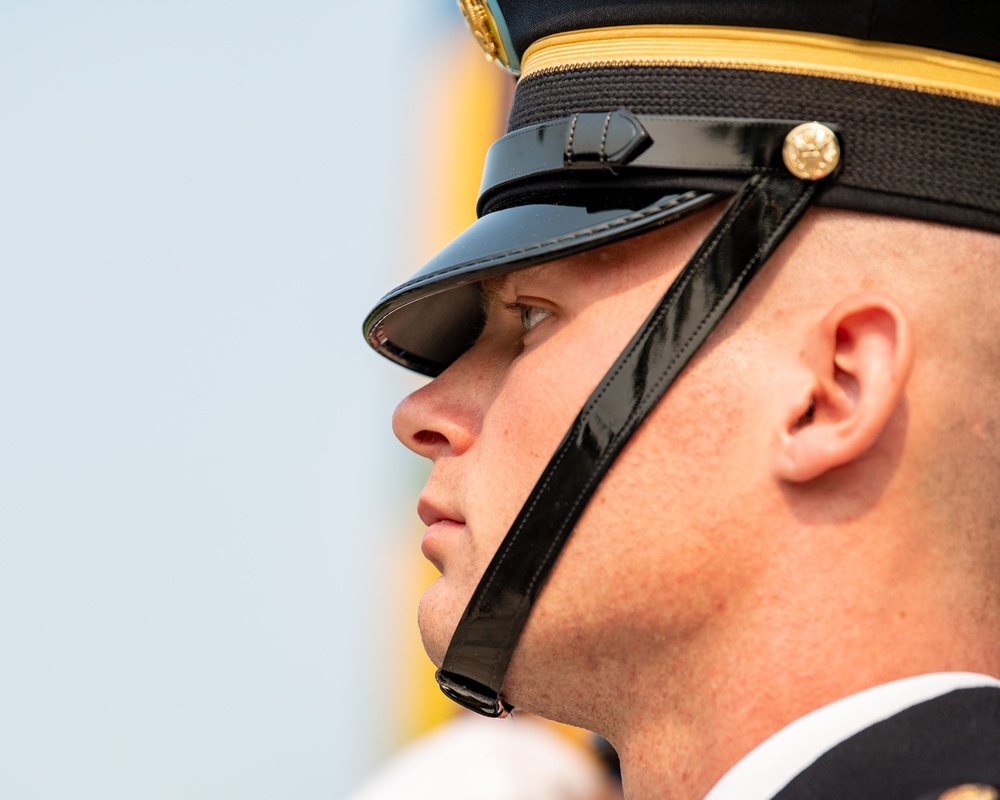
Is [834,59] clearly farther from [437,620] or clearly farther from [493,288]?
[437,620]

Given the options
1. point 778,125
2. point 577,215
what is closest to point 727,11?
point 778,125

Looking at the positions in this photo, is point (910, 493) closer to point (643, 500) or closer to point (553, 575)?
point (643, 500)

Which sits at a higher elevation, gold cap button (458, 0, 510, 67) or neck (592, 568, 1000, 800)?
gold cap button (458, 0, 510, 67)

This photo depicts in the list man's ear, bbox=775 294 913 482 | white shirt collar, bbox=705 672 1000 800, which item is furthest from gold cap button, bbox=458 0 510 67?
white shirt collar, bbox=705 672 1000 800

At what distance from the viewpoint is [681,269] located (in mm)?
2123

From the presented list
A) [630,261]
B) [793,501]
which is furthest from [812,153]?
[793,501]

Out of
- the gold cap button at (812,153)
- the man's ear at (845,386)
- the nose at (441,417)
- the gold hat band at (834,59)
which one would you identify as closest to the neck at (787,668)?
the man's ear at (845,386)

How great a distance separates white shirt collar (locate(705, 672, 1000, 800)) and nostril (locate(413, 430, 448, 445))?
2.54 ft

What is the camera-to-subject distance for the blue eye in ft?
7.61

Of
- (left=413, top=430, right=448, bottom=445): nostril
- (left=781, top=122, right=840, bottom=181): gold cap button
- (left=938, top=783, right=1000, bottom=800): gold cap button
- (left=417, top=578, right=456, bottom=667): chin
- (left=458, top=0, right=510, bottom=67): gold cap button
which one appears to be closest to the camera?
(left=938, top=783, right=1000, bottom=800): gold cap button

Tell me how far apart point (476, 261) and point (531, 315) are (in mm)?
184

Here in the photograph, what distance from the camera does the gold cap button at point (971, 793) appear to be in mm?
1675

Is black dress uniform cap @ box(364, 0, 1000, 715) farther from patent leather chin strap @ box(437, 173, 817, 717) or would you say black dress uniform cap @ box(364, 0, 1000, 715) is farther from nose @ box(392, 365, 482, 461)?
nose @ box(392, 365, 482, 461)

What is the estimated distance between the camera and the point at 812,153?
2068 millimetres
